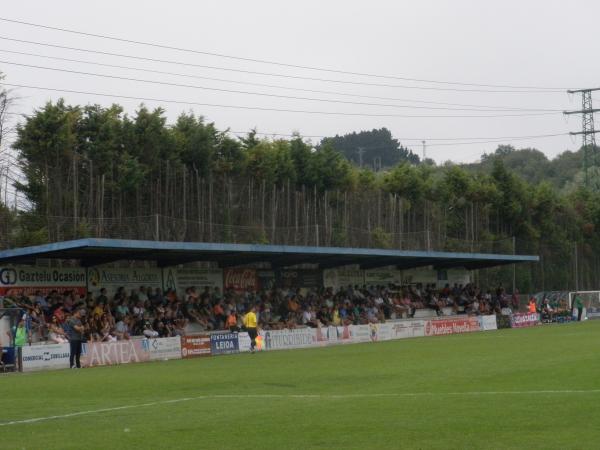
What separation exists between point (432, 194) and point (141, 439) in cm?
5526

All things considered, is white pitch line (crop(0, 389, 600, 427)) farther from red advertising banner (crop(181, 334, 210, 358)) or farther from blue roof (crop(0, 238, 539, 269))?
red advertising banner (crop(181, 334, 210, 358))

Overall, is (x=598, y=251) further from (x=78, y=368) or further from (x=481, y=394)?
(x=481, y=394)

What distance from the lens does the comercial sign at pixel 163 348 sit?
32500 mm

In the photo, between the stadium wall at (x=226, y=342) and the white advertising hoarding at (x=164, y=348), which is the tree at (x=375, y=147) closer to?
the stadium wall at (x=226, y=342)

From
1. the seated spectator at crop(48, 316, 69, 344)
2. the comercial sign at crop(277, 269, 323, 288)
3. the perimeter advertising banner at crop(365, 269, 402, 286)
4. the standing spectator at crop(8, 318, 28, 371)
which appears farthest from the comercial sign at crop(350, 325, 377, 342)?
the standing spectator at crop(8, 318, 28, 371)

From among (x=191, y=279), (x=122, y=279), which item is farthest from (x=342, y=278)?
(x=122, y=279)

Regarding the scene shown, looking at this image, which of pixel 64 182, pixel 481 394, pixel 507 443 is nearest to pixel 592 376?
pixel 481 394

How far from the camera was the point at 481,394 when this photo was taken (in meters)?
15.6

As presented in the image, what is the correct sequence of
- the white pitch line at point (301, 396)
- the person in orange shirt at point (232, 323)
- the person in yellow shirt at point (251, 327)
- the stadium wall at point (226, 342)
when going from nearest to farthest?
1. the white pitch line at point (301, 396)
2. the stadium wall at point (226, 342)
3. the person in yellow shirt at point (251, 327)
4. the person in orange shirt at point (232, 323)

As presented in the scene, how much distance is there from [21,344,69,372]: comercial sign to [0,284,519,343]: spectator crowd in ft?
4.67

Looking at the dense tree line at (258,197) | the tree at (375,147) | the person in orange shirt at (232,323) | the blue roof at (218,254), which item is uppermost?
the tree at (375,147)

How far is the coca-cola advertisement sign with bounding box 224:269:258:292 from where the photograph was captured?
4380 centimetres

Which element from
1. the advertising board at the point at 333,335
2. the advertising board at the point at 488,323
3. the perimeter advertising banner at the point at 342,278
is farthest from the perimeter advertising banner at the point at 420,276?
the advertising board at the point at 333,335

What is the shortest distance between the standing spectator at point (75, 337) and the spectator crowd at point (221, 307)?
1.98 m
